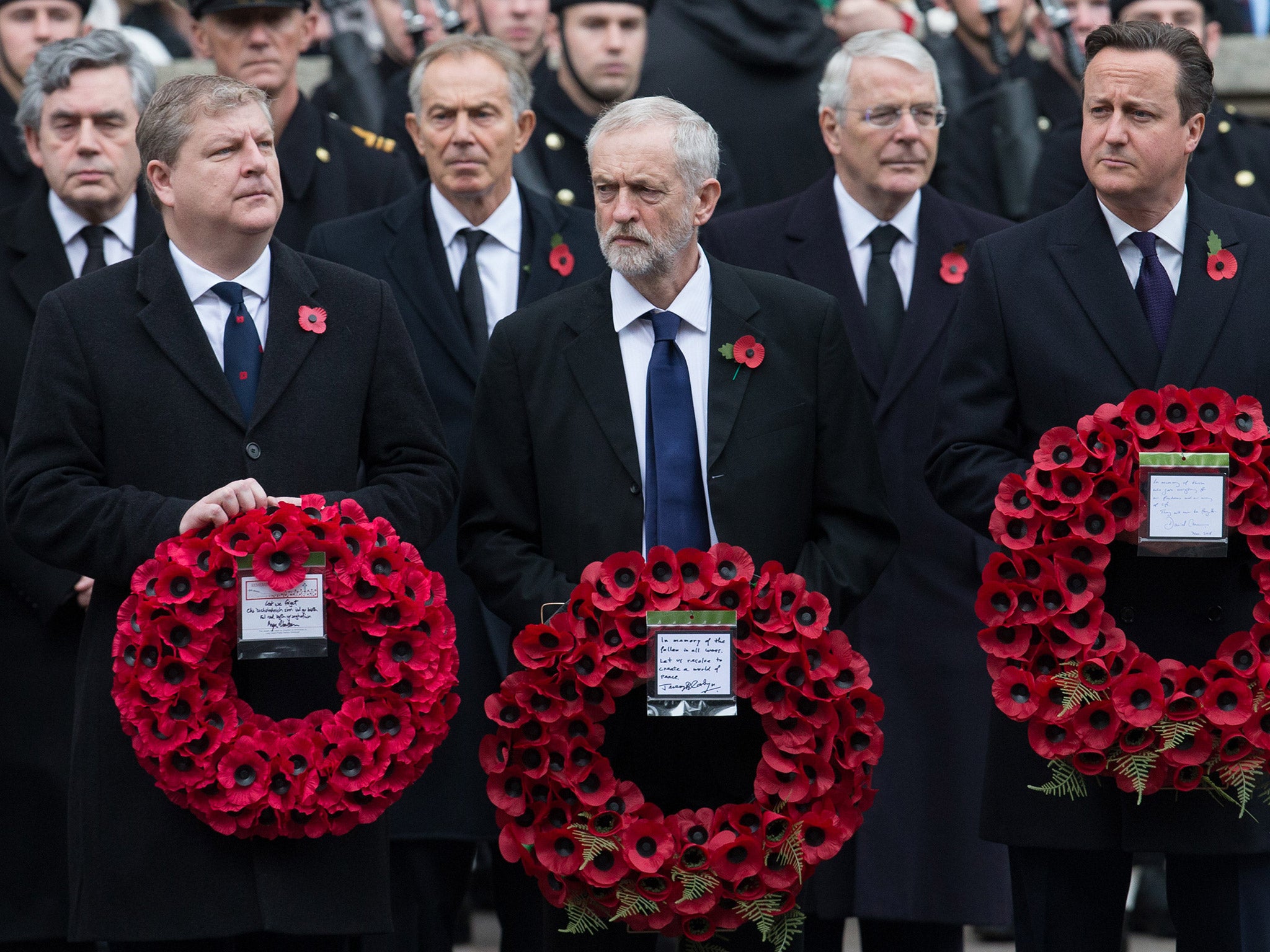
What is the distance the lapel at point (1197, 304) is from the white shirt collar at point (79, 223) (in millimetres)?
3032

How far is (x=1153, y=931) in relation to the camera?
24.3ft

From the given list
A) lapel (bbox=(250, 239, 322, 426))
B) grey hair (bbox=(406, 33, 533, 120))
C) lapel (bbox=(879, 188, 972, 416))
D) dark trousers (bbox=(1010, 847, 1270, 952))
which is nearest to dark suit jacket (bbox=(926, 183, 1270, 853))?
dark trousers (bbox=(1010, 847, 1270, 952))

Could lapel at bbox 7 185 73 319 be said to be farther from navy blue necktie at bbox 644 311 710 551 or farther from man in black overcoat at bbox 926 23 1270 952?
man in black overcoat at bbox 926 23 1270 952

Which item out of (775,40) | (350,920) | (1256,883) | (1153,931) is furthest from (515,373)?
(1153,931)

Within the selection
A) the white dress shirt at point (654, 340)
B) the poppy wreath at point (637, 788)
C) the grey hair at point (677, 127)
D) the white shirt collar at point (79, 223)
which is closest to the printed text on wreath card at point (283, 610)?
the poppy wreath at point (637, 788)

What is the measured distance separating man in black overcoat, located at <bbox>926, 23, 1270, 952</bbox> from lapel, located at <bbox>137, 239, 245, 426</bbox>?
1689 mm

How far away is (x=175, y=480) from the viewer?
4.84m

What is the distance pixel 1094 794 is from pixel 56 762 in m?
2.90

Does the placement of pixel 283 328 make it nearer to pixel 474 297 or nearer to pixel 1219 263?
pixel 474 297

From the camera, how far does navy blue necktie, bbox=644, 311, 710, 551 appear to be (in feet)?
16.3

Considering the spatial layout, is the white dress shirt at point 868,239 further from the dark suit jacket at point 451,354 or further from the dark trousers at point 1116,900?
the dark trousers at point 1116,900

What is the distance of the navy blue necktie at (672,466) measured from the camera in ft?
16.3

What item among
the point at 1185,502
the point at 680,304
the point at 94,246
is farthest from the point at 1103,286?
the point at 94,246

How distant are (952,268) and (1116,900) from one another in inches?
80.8
